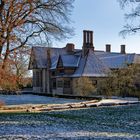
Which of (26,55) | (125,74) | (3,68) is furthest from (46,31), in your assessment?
(125,74)

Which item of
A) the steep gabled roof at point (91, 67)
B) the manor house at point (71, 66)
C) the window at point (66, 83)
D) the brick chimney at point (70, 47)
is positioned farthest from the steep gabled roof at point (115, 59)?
the window at point (66, 83)

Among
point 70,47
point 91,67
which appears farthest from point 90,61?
point 70,47

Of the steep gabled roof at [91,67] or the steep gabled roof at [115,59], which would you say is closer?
the steep gabled roof at [91,67]

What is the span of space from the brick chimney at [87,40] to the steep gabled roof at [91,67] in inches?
38.2

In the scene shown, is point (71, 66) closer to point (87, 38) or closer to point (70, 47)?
point (87, 38)

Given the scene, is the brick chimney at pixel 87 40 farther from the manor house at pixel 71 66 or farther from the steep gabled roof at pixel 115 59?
the steep gabled roof at pixel 115 59

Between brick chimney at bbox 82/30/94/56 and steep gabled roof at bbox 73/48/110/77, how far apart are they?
3.18 feet

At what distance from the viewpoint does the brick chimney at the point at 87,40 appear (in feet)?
228

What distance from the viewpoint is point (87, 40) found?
71312mm

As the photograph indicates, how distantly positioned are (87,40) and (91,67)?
25.6ft

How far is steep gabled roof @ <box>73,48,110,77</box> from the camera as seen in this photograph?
63812mm

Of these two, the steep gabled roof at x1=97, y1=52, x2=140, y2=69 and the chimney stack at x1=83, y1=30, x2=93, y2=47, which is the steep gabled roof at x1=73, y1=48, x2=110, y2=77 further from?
the steep gabled roof at x1=97, y1=52, x2=140, y2=69

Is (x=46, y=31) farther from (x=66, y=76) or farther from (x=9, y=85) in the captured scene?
(x=66, y=76)

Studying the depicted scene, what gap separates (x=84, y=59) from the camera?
68.1m
